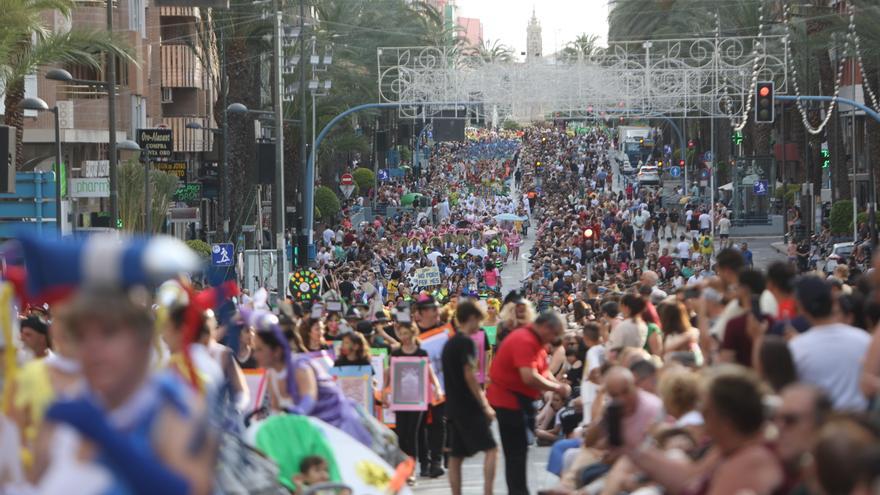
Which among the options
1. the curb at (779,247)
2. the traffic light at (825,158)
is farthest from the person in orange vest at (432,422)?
the traffic light at (825,158)

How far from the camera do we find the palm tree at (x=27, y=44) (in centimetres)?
3180

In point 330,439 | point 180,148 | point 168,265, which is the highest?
point 180,148

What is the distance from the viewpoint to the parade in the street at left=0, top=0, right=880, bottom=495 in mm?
5414

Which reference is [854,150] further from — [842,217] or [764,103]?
[764,103]

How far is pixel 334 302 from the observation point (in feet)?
60.7

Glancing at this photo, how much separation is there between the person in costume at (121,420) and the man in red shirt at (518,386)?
8417 mm

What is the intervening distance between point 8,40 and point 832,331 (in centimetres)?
2464

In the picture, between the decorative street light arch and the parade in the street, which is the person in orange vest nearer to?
the parade in the street

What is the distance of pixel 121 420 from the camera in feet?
15.5

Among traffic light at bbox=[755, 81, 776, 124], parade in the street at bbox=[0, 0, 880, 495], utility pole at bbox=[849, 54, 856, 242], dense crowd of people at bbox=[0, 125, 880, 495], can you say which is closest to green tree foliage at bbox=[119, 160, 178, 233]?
parade in the street at bbox=[0, 0, 880, 495]

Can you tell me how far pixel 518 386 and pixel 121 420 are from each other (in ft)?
28.4

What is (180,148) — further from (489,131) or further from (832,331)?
(489,131)

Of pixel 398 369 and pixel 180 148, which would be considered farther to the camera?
pixel 180 148

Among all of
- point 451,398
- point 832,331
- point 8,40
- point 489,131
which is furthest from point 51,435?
point 489,131
